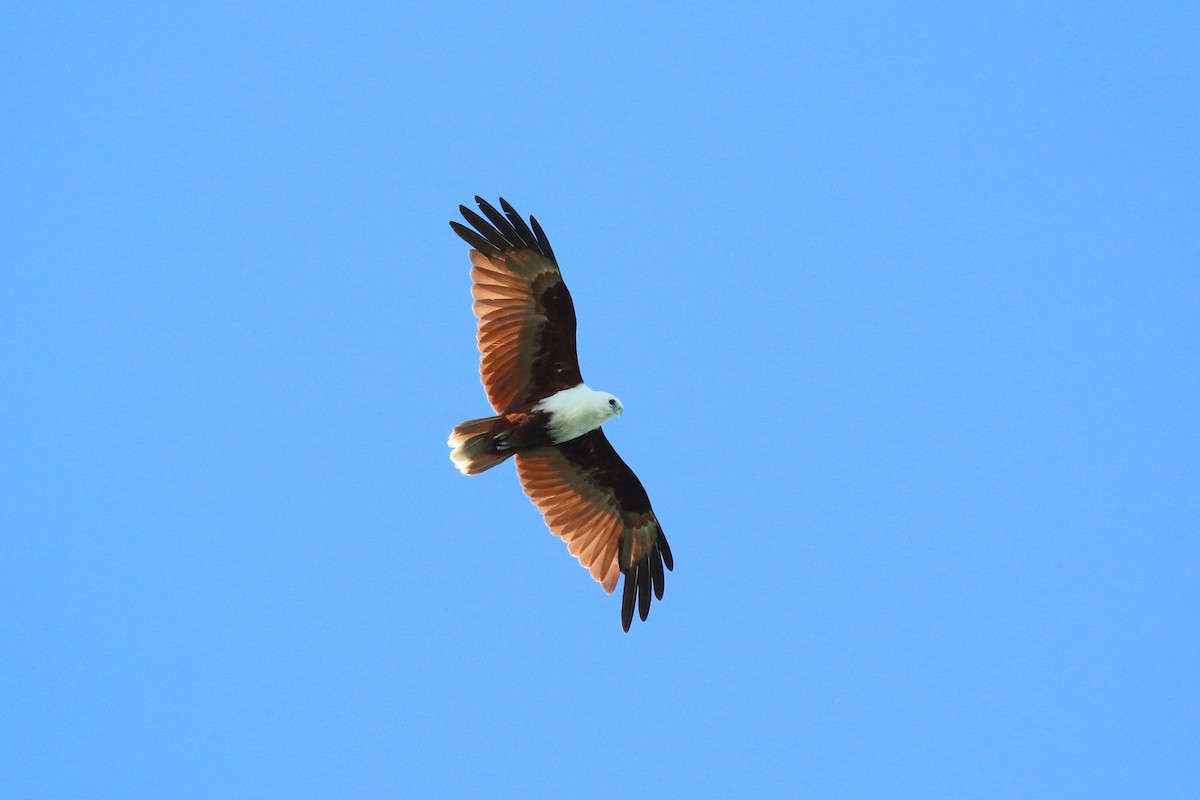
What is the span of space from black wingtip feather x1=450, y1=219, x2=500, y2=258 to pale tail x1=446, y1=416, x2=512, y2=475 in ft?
4.98

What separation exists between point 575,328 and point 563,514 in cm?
200

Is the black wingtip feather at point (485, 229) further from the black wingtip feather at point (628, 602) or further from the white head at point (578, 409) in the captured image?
the black wingtip feather at point (628, 602)

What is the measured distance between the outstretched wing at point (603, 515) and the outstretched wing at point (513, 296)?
1130mm

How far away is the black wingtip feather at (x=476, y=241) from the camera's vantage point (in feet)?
39.4

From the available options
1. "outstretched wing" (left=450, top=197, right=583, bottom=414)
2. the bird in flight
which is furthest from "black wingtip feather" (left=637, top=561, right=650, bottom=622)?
"outstretched wing" (left=450, top=197, right=583, bottom=414)

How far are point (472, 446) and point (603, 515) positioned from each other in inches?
74.7

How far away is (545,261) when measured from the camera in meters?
12.0

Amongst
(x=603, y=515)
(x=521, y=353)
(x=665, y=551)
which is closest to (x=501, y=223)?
(x=521, y=353)

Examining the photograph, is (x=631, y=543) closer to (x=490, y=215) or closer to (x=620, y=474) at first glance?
(x=620, y=474)

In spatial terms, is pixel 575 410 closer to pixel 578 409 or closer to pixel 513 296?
pixel 578 409

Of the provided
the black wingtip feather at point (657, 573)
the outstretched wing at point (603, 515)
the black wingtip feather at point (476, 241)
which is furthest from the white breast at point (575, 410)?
the black wingtip feather at point (657, 573)

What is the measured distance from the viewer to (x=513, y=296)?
39.5 ft

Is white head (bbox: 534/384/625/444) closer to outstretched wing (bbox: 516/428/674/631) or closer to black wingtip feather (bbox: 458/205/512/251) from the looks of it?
outstretched wing (bbox: 516/428/674/631)

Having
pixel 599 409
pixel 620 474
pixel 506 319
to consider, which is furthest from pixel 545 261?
pixel 620 474
